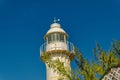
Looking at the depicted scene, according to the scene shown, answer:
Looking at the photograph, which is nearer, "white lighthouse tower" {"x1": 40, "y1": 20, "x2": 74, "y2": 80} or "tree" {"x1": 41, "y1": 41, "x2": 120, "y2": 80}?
"tree" {"x1": 41, "y1": 41, "x2": 120, "y2": 80}

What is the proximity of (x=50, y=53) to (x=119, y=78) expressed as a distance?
81.2 feet

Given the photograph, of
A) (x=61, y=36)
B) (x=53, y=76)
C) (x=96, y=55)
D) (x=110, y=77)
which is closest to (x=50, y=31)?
(x=61, y=36)

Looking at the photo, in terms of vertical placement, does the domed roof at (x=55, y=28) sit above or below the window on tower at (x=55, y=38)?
above

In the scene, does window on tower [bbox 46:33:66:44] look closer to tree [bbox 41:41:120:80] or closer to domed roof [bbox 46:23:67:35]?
domed roof [bbox 46:23:67:35]

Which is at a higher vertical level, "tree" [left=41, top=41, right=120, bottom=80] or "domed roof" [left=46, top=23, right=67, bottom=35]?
"domed roof" [left=46, top=23, right=67, bottom=35]

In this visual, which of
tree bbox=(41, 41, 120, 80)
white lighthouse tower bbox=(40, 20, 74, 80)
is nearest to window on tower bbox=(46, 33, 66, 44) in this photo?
white lighthouse tower bbox=(40, 20, 74, 80)

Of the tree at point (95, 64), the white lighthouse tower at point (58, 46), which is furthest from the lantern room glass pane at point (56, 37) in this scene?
the tree at point (95, 64)

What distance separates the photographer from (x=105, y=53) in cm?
1298

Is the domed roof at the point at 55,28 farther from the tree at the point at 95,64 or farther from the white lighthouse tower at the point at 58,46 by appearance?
the tree at the point at 95,64

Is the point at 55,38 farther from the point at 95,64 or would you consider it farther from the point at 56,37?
the point at 95,64

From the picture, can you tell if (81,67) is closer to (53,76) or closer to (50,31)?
(53,76)

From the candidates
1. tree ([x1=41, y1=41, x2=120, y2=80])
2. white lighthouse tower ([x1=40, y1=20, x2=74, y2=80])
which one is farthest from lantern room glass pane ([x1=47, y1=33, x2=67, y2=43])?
tree ([x1=41, y1=41, x2=120, y2=80])

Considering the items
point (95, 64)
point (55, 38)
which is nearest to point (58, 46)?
point (55, 38)

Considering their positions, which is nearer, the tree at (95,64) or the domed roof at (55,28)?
the tree at (95,64)
